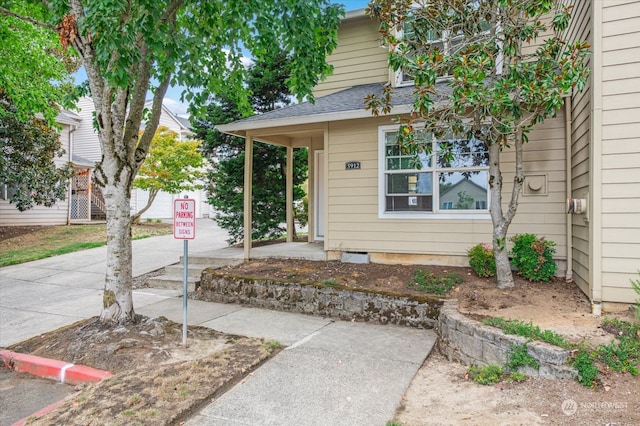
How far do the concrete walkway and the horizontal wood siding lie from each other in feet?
7.15

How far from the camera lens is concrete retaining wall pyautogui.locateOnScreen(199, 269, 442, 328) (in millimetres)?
5477

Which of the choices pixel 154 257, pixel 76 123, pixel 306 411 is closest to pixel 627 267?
pixel 306 411

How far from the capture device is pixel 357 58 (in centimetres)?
938

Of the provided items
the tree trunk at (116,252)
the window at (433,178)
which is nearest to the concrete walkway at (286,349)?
the tree trunk at (116,252)

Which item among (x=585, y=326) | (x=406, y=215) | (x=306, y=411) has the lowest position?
(x=306, y=411)

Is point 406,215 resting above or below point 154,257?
above

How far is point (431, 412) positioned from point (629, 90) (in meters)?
4.02

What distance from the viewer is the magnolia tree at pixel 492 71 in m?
4.67

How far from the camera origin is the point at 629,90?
4.47 meters

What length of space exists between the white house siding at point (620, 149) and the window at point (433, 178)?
7.04ft

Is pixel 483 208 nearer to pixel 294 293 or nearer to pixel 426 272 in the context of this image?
pixel 426 272

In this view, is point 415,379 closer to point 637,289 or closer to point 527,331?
point 527,331

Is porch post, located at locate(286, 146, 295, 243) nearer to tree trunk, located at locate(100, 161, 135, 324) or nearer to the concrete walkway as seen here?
the concrete walkway

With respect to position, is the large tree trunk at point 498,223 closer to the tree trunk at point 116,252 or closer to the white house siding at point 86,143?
the tree trunk at point 116,252
